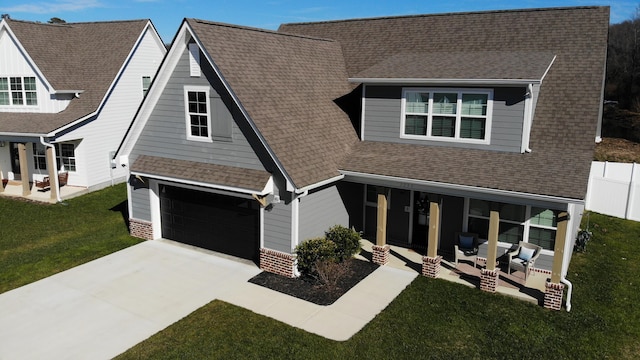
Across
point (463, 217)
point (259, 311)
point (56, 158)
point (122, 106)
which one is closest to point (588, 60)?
point (463, 217)

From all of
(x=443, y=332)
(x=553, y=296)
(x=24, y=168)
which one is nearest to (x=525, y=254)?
(x=553, y=296)

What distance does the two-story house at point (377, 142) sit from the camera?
13312mm

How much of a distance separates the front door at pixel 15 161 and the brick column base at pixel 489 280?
23.3 metres

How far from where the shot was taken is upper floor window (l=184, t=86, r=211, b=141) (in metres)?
14.3

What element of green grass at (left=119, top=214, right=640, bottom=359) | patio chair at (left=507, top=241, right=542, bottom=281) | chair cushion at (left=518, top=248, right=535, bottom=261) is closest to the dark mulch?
green grass at (left=119, top=214, right=640, bottom=359)

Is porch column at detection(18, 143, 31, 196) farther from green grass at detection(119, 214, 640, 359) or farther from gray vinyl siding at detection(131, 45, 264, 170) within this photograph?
green grass at detection(119, 214, 640, 359)

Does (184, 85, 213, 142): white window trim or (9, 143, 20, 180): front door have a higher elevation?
(184, 85, 213, 142): white window trim

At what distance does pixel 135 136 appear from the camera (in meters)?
16.2

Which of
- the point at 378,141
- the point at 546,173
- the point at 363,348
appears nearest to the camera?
the point at 363,348

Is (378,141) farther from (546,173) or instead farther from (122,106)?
(122,106)

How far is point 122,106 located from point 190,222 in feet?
37.7

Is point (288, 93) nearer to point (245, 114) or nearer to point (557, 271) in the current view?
point (245, 114)

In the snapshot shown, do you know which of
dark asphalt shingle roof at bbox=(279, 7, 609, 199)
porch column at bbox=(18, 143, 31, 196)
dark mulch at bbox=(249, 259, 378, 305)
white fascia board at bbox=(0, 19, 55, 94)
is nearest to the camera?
dark mulch at bbox=(249, 259, 378, 305)

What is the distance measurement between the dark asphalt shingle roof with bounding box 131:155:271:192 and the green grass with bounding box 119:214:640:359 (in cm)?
338
